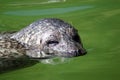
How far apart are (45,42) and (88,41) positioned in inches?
45.3

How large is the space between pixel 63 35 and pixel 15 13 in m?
3.80

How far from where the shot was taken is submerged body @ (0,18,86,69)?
7.69 meters

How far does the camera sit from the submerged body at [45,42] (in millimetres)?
7691

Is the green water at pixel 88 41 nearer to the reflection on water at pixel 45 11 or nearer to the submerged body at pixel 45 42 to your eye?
the reflection on water at pixel 45 11

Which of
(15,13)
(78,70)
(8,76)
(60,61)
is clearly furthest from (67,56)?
(15,13)

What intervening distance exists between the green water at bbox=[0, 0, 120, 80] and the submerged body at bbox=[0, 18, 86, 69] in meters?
0.27

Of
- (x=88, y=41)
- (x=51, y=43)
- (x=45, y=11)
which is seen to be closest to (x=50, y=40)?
(x=51, y=43)

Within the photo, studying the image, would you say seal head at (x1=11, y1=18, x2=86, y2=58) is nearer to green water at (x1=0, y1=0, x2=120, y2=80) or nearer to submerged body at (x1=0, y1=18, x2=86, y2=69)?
submerged body at (x1=0, y1=18, x2=86, y2=69)

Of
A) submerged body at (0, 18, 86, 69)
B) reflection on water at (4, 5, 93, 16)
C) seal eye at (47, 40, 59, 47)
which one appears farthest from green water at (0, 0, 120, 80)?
seal eye at (47, 40, 59, 47)

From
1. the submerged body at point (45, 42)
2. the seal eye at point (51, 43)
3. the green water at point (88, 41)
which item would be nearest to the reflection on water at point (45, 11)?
the green water at point (88, 41)

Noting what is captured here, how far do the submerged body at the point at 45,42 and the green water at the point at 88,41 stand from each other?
27cm

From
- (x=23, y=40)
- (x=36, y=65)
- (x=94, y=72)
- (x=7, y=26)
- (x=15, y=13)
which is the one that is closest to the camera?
(x=94, y=72)

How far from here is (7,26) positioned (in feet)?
34.6

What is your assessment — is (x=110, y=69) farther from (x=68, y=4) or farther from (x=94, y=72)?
(x=68, y=4)
